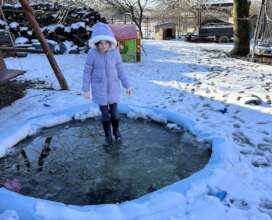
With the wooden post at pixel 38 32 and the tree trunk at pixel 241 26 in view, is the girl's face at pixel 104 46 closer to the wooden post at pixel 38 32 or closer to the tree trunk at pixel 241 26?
the wooden post at pixel 38 32

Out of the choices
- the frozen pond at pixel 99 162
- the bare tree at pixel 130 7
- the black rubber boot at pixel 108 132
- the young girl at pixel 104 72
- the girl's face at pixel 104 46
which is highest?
the bare tree at pixel 130 7

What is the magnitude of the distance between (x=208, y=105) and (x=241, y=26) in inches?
254

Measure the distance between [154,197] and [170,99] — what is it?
11.3ft

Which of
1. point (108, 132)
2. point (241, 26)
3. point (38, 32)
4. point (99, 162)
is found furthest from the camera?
point (241, 26)

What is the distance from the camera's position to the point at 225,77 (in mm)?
7887

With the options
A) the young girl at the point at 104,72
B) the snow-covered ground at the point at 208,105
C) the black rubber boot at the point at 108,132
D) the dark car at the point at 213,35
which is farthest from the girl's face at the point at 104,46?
the dark car at the point at 213,35

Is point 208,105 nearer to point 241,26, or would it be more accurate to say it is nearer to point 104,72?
point 104,72

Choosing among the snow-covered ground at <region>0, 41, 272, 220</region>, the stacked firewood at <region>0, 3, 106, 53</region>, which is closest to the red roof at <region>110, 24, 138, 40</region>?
the snow-covered ground at <region>0, 41, 272, 220</region>

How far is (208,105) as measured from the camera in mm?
5812

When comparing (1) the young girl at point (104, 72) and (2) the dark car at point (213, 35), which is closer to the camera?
(1) the young girl at point (104, 72)

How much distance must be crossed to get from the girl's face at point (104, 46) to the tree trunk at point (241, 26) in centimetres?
807

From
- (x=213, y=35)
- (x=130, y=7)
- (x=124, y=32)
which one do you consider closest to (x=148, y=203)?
(x=124, y=32)

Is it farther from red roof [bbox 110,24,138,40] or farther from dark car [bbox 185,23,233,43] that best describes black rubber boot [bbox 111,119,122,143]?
dark car [bbox 185,23,233,43]

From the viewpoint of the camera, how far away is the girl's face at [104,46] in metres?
4.07
